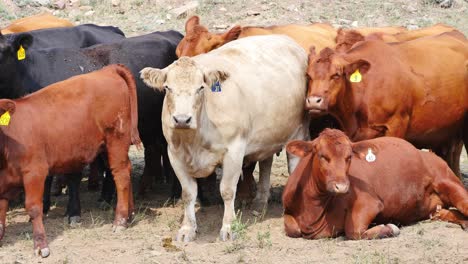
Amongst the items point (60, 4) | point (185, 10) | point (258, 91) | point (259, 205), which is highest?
point (258, 91)

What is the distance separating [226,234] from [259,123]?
4.23 ft

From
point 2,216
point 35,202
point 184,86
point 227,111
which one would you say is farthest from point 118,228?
point 184,86

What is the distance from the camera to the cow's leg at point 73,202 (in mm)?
9562

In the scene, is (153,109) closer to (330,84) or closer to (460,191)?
(330,84)

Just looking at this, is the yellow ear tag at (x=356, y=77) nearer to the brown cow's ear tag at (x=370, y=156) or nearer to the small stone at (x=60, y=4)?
the brown cow's ear tag at (x=370, y=156)

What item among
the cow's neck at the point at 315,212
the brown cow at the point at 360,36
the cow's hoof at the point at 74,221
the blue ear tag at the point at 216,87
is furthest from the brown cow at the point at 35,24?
the cow's neck at the point at 315,212

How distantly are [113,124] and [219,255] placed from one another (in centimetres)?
198

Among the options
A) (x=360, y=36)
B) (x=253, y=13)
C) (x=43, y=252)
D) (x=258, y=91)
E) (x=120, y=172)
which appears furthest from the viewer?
(x=253, y=13)

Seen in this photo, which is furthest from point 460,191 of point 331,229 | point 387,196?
point 331,229

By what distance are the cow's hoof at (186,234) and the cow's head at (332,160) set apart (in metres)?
1.22

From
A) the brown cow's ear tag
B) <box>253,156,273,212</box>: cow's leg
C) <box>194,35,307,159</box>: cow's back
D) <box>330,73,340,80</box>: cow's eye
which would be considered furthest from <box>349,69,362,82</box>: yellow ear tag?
<box>253,156,273,212</box>: cow's leg

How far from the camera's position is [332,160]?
27.5 ft

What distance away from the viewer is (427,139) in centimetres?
1061

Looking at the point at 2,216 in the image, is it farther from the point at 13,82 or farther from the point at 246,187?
the point at 246,187
